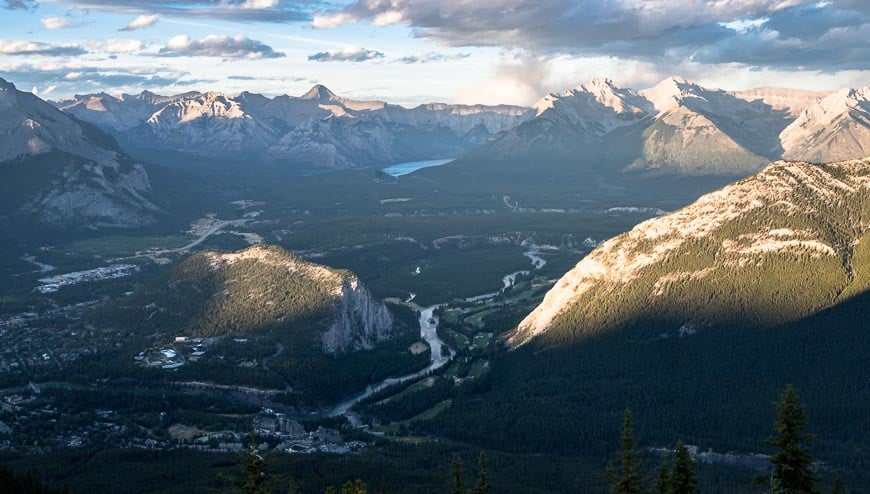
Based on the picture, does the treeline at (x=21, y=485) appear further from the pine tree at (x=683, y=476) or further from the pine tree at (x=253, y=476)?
the pine tree at (x=683, y=476)

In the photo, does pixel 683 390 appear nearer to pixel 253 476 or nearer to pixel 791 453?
pixel 791 453

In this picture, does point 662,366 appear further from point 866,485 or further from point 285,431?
point 285,431

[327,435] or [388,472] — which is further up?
[388,472]

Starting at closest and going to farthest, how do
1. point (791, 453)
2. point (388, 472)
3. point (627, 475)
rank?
point (791, 453), point (627, 475), point (388, 472)

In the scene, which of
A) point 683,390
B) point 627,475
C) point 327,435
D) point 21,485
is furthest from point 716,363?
point 627,475

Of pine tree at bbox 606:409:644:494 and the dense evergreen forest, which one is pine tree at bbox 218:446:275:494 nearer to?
pine tree at bbox 606:409:644:494

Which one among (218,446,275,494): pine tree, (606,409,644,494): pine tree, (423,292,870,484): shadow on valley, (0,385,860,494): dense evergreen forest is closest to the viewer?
(218,446,275,494): pine tree

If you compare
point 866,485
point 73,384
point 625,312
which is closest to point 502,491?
point 866,485

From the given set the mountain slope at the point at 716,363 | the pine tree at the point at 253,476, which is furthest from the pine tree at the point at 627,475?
the mountain slope at the point at 716,363

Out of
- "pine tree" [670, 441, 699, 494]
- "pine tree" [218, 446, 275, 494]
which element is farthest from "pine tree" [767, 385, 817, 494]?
"pine tree" [218, 446, 275, 494]
